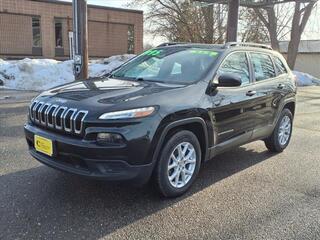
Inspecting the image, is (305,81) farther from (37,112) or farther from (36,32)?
(37,112)

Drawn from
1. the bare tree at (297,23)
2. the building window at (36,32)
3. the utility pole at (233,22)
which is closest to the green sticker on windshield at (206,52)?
the utility pole at (233,22)

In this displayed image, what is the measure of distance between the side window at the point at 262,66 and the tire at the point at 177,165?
5.96ft

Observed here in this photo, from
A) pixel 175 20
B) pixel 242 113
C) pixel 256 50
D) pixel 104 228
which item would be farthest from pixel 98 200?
pixel 175 20

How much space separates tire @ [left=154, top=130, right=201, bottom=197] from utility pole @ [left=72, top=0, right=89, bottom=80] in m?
6.24

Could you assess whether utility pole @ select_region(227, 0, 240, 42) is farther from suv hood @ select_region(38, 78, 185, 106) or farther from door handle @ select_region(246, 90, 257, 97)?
suv hood @ select_region(38, 78, 185, 106)

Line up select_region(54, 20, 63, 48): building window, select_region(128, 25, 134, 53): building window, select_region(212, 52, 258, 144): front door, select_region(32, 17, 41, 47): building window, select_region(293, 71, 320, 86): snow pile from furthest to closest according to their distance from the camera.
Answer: select_region(128, 25, 134, 53): building window < select_region(54, 20, 63, 48): building window < select_region(32, 17, 41, 47): building window < select_region(293, 71, 320, 86): snow pile < select_region(212, 52, 258, 144): front door

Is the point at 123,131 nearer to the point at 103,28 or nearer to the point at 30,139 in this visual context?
the point at 30,139

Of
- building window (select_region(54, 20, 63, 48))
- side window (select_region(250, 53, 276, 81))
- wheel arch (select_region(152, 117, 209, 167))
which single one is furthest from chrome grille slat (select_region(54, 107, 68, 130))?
building window (select_region(54, 20, 63, 48))

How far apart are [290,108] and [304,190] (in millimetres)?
2233

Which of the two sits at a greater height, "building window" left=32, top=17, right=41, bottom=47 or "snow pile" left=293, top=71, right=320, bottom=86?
"building window" left=32, top=17, right=41, bottom=47

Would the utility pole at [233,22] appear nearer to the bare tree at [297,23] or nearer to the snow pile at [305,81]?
the snow pile at [305,81]

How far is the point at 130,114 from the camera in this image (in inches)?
146

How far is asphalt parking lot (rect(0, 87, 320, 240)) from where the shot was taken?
3.53 metres

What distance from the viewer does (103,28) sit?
31.9m
